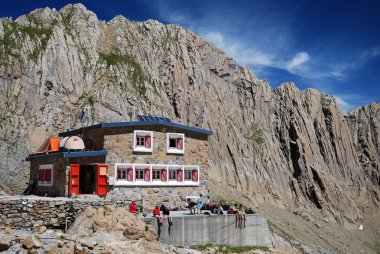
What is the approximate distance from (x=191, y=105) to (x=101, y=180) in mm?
61473

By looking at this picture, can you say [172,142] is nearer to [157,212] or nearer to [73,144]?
[73,144]

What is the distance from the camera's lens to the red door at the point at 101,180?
28.8 metres

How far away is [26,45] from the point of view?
70.7 meters

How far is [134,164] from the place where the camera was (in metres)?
30.3

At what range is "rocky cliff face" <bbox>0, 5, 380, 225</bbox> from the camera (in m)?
66.7

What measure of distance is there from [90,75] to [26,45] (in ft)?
41.4

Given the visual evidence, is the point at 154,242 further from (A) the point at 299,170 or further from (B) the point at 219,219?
(A) the point at 299,170

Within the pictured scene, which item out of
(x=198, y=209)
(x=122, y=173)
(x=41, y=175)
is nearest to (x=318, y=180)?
(x=198, y=209)

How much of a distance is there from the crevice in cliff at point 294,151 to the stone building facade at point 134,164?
6790 cm

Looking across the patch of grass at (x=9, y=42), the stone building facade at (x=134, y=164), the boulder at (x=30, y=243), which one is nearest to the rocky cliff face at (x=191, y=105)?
the patch of grass at (x=9, y=42)

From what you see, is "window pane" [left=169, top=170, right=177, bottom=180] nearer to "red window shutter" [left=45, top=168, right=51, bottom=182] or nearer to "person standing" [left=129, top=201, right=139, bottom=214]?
"person standing" [left=129, top=201, right=139, bottom=214]

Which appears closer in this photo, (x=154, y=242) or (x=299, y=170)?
(x=154, y=242)

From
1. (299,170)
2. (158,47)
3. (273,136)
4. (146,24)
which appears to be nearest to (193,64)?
(158,47)

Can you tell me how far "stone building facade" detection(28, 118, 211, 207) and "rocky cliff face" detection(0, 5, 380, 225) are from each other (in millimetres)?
27864
